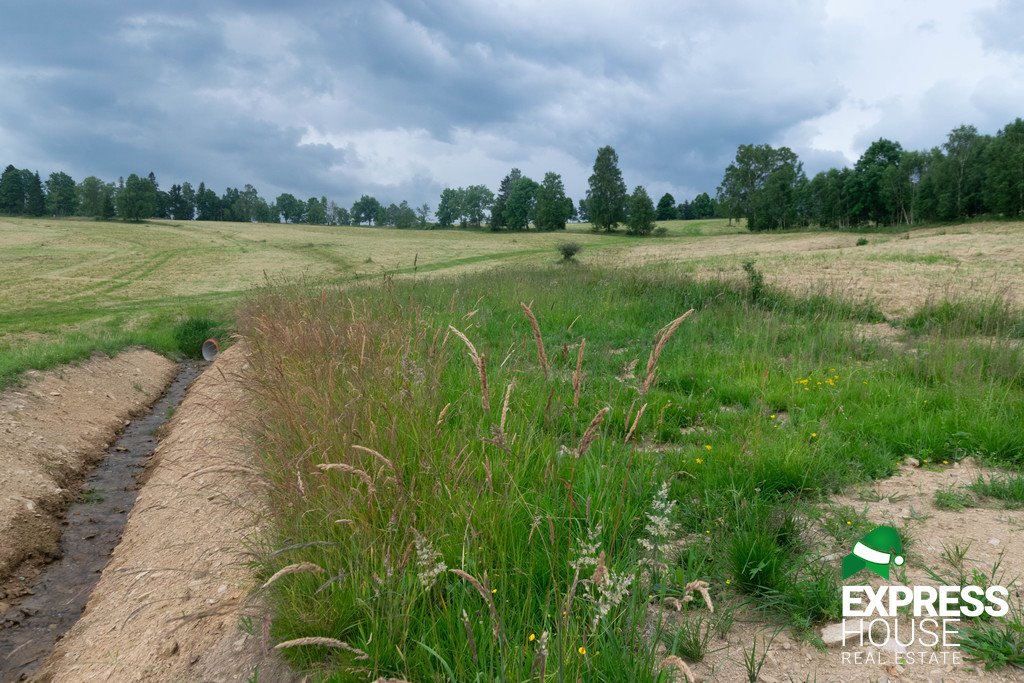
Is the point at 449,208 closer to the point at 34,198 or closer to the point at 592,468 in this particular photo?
the point at 34,198

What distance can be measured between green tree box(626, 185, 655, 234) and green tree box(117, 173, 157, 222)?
193 ft

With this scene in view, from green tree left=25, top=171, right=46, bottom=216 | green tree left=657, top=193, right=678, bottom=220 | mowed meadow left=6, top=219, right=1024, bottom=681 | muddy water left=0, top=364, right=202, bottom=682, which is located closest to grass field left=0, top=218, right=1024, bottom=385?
muddy water left=0, top=364, right=202, bottom=682

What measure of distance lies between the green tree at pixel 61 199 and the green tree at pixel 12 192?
325cm

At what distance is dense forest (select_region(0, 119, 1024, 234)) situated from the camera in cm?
5156

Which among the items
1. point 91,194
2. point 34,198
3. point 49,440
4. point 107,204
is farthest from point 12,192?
point 49,440

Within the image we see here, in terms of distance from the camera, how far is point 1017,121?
54.8 m

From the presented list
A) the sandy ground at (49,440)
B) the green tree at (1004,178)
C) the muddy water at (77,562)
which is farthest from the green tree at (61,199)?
the green tree at (1004,178)

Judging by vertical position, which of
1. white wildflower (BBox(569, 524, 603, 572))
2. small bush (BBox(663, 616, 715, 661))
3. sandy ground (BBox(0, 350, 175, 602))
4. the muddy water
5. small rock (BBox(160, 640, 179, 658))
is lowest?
the muddy water

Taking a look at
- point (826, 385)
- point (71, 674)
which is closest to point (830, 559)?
point (826, 385)

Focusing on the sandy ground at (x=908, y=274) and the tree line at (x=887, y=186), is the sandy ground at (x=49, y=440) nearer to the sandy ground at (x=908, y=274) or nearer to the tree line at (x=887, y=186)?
the sandy ground at (x=908, y=274)

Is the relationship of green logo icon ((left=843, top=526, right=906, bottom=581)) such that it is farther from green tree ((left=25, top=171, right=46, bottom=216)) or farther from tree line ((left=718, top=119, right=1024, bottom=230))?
green tree ((left=25, top=171, right=46, bottom=216))

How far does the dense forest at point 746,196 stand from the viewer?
51.6m

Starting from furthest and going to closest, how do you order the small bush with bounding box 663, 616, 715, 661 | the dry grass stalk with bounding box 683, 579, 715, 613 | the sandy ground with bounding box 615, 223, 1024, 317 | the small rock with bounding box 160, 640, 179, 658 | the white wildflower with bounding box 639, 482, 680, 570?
the sandy ground with bounding box 615, 223, 1024, 317 → the small rock with bounding box 160, 640, 179, 658 → the small bush with bounding box 663, 616, 715, 661 → the white wildflower with bounding box 639, 482, 680, 570 → the dry grass stalk with bounding box 683, 579, 715, 613

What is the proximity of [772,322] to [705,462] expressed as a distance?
203 inches
